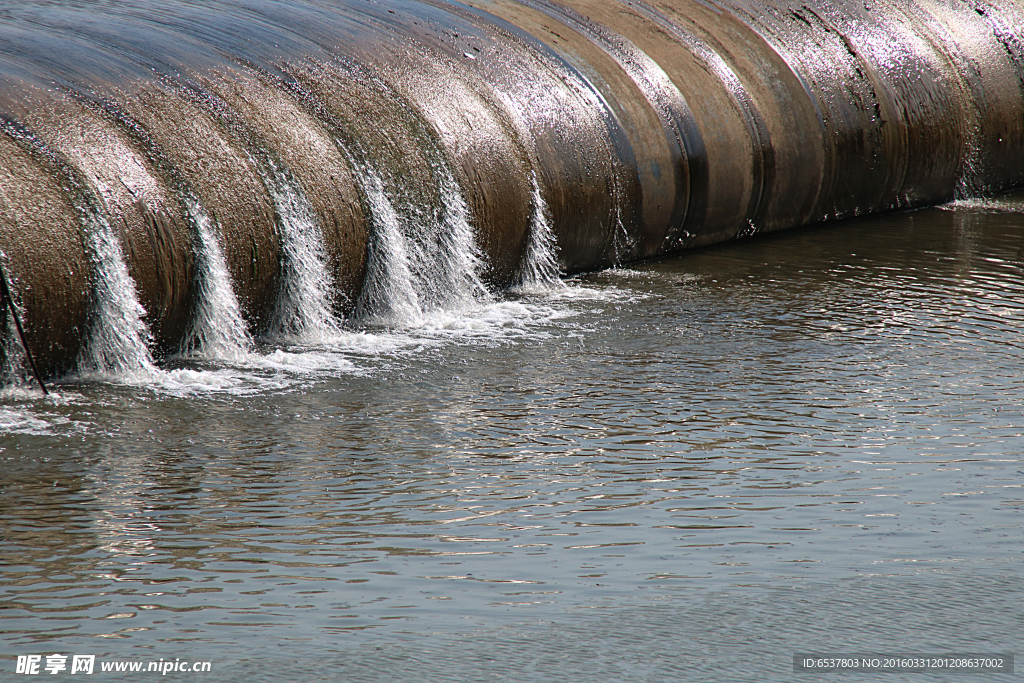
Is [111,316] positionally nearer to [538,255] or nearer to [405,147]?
[405,147]

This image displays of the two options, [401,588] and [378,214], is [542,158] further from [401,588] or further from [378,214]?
[401,588]

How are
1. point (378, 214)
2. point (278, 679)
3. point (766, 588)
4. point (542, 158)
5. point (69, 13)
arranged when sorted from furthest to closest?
point (542, 158), point (69, 13), point (378, 214), point (766, 588), point (278, 679)

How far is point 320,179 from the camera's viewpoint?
6.13 m

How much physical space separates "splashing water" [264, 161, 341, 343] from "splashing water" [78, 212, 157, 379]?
78 centimetres

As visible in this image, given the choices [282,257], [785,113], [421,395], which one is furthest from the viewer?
[785,113]

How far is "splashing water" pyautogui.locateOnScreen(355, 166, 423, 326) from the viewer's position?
6320mm

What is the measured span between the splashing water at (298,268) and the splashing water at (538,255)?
144cm

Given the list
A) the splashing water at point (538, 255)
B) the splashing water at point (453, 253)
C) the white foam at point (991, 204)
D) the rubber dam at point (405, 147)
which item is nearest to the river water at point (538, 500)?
the splashing water at point (453, 253)

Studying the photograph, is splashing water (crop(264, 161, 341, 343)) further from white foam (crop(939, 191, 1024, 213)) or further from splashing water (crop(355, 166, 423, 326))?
white foam (crop(939, 191, 1024, 213))

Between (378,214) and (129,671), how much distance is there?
3.78 meters

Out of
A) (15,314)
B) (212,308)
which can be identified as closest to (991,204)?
(212,308)

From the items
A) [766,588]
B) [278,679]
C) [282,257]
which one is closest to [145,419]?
[282,257]

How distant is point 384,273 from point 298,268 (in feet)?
1.75

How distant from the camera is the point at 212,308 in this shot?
564 centimetres
